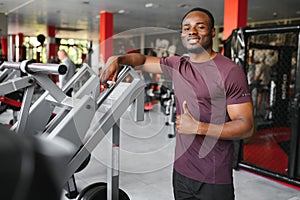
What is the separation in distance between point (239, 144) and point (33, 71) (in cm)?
279

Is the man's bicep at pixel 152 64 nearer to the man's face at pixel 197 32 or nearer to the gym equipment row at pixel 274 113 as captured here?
the man's face at pixel 197 32

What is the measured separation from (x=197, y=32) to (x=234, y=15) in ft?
12.4

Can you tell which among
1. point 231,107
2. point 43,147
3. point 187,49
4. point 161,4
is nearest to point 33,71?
point 187,49

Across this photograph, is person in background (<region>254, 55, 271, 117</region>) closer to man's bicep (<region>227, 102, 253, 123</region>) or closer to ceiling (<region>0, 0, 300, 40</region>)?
ceiling (<region>0, 0, 300, 40</region>)

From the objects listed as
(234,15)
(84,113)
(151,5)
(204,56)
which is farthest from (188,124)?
(151,5)

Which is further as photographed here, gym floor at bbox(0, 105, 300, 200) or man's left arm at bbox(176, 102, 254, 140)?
gym floor at bbox(0, 105, 300, 200)

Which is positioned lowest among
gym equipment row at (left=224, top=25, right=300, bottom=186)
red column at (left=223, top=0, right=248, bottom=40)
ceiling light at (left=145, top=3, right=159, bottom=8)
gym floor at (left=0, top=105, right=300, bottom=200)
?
gym floor at (left=0, top=105, right=300, bottom=200)

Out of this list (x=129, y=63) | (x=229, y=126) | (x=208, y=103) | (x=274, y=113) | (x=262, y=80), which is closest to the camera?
(x=229, y=126)

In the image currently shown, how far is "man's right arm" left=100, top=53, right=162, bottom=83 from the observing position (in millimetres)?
1462

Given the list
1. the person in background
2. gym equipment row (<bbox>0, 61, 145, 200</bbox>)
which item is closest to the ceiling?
the person in background

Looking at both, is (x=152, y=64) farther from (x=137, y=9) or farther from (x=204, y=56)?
(x=137, y=9)

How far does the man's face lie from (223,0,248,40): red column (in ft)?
11.6

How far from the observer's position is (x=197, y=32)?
1.41 meters

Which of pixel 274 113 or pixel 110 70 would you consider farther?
pixel 274 113
